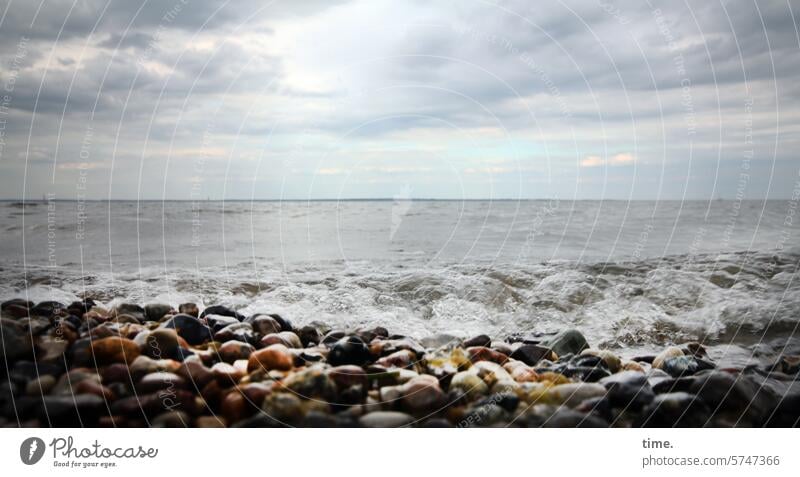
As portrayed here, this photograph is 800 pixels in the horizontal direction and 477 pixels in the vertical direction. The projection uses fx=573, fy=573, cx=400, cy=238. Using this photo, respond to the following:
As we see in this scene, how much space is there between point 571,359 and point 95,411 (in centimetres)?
402

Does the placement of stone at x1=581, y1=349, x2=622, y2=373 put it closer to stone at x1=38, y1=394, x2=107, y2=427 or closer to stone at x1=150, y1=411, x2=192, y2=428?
stone at x1=150, y1=411, x2=192, y2=428

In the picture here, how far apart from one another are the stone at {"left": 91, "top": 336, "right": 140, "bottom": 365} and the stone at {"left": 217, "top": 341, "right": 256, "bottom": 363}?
69cm

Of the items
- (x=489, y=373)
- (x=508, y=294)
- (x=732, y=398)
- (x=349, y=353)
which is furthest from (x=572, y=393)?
(x=508, y=294)

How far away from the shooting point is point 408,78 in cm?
766

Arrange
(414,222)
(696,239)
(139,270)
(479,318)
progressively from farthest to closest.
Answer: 1. (414,222)
2. (696,239)
3. (139,270)
4. (479,318)

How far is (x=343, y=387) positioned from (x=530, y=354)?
192 centimetres

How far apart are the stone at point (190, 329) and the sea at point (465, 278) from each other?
1887 millimetres

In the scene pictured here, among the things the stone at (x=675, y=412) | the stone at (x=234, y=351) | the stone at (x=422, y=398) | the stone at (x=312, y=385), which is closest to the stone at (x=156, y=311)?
the stone at (x=234, y=351)

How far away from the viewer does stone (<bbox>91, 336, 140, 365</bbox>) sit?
4.74 meters

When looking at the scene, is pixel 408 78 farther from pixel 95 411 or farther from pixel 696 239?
pixel 696 239

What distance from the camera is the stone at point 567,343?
571cm

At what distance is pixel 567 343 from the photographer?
5777mm

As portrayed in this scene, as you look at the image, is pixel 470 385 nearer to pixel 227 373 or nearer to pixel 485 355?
pixel 485 355
